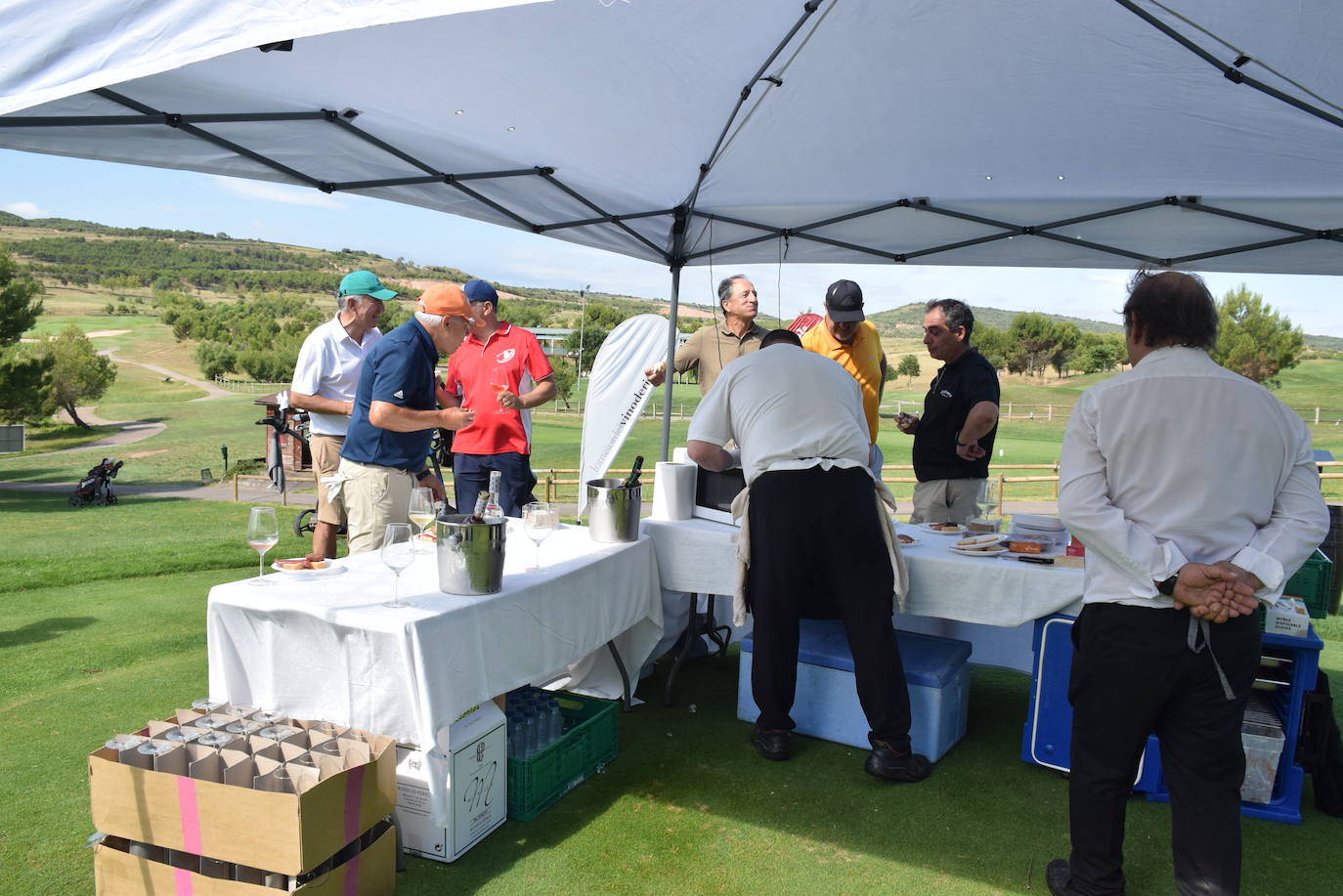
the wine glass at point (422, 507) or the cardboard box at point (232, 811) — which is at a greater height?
the wine glass at point (422, 507)

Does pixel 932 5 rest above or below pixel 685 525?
Result: above

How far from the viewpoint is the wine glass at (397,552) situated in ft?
6.97

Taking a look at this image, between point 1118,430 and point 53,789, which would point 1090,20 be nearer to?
point 1118,430

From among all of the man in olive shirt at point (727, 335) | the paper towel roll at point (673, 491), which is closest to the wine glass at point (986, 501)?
the paper towel roll at point (673, 491)

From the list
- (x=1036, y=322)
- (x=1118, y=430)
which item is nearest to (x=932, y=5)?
(x=1118, y=430)

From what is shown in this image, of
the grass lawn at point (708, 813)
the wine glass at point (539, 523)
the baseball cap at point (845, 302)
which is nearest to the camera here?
the grass lawn at point (708, 813)

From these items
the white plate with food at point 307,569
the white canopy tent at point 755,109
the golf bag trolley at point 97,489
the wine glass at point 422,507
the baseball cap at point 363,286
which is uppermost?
the white canopy tent at point 755,109

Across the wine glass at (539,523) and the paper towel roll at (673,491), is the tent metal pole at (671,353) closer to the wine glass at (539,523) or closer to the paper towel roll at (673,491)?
the paper towel roll at (673,491)

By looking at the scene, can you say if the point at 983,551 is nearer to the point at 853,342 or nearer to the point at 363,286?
the point at 853,342

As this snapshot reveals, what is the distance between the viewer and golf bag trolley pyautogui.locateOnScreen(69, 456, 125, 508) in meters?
19.6

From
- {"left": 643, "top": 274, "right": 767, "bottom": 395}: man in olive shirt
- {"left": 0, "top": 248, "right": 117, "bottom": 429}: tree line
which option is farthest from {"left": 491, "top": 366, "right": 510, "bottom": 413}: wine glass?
{"left": 0, "top": 248, "right": 117, "bottom": 429}: tree line

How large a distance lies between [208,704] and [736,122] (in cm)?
275

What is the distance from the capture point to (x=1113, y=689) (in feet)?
6.05

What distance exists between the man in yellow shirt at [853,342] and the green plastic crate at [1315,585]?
1.49m
